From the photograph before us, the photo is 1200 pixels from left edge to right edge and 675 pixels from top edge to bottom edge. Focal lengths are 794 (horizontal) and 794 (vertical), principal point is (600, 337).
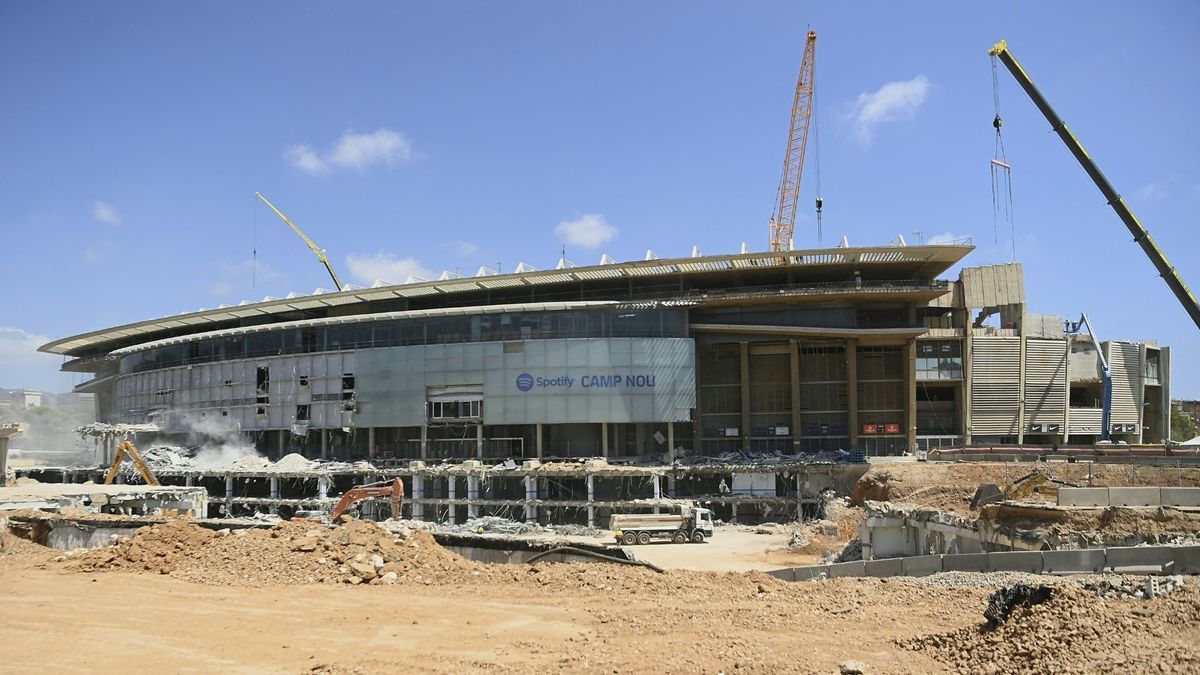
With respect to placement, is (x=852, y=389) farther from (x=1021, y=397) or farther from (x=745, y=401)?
(x=1021, y=397)

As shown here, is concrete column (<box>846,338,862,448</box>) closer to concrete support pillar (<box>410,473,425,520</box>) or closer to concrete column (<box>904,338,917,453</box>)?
concrete column (<box>904,338,917,453</box>)

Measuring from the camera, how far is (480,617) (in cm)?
1891

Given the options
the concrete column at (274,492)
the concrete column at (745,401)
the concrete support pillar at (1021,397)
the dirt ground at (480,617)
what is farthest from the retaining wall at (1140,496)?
the concrete column at (274,492)

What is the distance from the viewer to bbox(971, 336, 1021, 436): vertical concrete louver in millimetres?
68625

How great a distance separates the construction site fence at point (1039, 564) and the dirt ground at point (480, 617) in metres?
0.90

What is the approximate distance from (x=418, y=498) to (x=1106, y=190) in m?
61.0

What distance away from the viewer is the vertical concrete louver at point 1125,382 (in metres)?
75.8

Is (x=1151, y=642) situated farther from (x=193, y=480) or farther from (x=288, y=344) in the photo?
(x=193, y=480)

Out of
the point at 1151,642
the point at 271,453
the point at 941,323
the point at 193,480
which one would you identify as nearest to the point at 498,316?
the point at 271,453

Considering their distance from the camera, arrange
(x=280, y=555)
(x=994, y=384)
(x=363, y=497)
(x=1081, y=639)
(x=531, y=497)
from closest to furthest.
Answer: (x=1081, y=639), (x=280, y=555), (x=363, y=497), (x=531, y=497), (x=994, y=384)

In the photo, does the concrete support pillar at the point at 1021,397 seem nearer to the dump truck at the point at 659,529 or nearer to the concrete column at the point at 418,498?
the dump truck at the point at 659,529

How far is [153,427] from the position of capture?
271ft

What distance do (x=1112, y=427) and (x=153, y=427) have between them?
313 feet

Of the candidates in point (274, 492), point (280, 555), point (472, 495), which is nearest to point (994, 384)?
point (472, 495)
